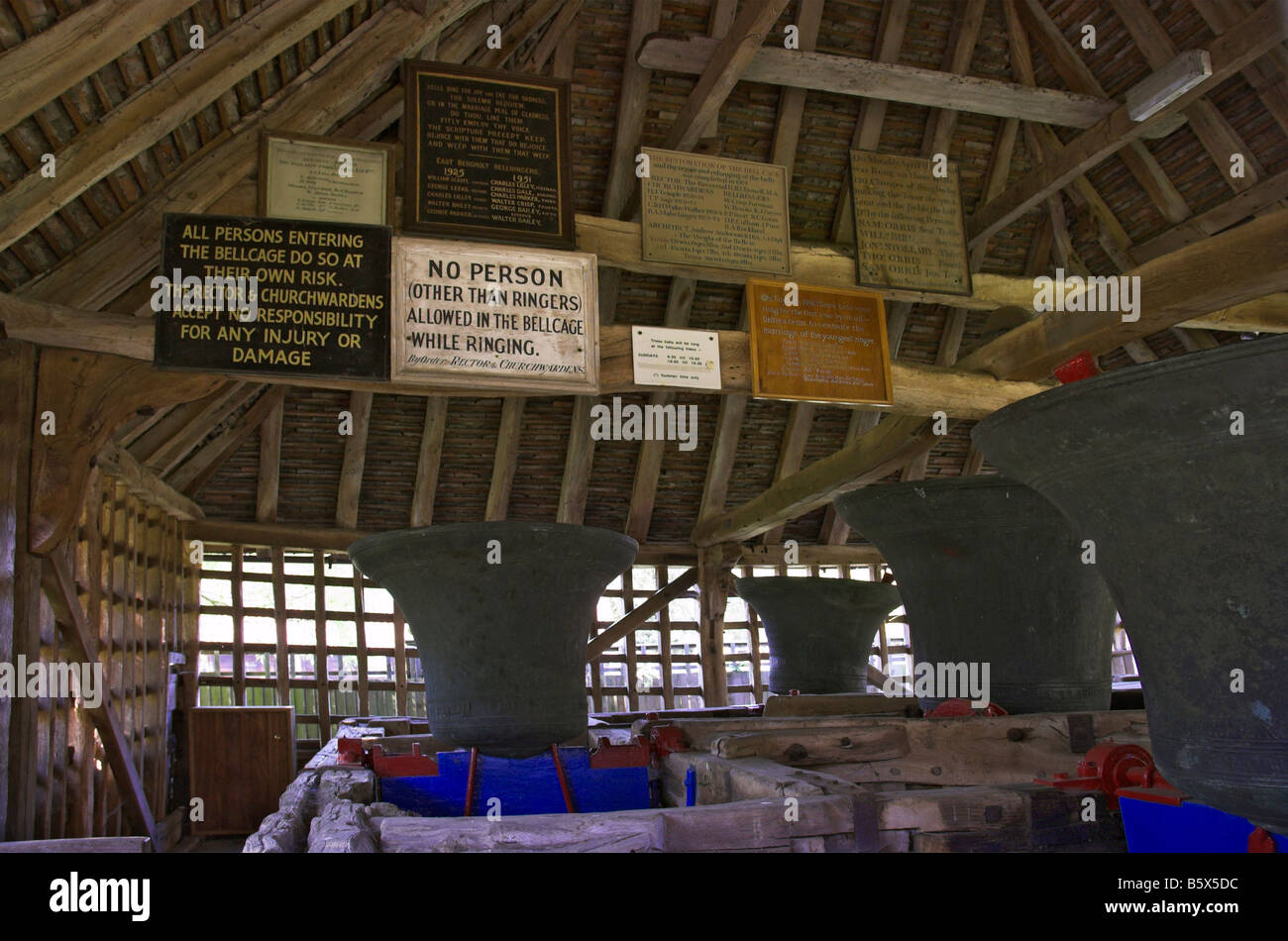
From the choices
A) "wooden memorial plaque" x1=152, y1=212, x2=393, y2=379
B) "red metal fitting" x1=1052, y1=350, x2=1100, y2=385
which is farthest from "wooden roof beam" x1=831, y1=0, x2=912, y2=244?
"red metal fitting" x1=1052, y1=350, x2=1100, y2=385

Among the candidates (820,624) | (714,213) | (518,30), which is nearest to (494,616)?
(714,213)

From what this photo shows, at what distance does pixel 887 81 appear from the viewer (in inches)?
305

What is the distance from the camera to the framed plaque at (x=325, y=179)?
5145 mm

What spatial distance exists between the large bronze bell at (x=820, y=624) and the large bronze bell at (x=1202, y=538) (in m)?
5.77

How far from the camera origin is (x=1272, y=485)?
5.61ft

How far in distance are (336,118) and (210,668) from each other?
19.4 ft

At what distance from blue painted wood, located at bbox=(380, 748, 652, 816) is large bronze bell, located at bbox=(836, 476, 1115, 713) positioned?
1537 millimetres

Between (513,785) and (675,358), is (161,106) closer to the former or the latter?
(675,358)

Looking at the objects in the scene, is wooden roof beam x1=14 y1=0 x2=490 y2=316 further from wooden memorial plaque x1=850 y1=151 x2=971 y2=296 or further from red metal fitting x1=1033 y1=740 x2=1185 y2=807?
red metal fitting x1=1033 y1=740 x2=1185 y2=807

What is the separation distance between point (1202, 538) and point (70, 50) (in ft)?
12.8

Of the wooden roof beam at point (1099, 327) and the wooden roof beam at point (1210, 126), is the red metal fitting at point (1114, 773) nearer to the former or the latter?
the wooden roof beam at point (1099, 327)
